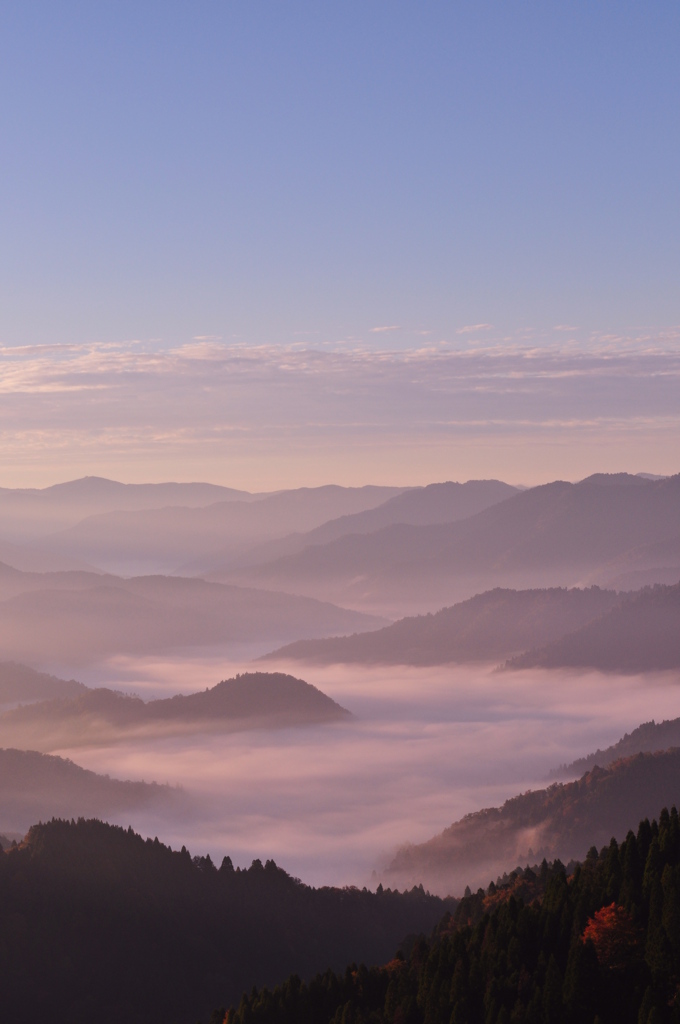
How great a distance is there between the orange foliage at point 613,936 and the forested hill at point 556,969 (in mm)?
106

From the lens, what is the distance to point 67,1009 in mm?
190000

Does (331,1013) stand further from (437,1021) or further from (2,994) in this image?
(2,994)

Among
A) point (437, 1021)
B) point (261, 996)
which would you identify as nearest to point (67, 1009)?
point (261, 996)

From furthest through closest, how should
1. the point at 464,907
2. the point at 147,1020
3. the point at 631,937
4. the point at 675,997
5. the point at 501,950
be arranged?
the point at 147,1020
the point at 464,907
the point at 501,950
the point at 631,937
the point at 675,997

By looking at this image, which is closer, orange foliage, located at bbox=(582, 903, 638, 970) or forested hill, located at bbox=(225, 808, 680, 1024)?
forested hill, located at bbox=(225, 808, 680, 1024)

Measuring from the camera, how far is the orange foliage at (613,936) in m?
97.4

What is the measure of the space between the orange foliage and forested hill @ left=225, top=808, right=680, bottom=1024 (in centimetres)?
11

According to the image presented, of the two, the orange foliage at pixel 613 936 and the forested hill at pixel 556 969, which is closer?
the forested hill at pixel 556 969

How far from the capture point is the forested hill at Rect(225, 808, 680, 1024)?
92188 millimetres

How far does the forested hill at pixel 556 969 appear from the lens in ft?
302

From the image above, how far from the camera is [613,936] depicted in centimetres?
10012

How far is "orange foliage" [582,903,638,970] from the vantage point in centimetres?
9738

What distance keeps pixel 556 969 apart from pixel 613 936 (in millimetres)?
7339

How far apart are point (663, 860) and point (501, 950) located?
2094 cm
